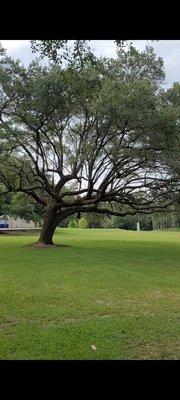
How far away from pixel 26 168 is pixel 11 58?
19.3 feet

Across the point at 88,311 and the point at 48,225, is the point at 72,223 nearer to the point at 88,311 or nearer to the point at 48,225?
the point at 48,225

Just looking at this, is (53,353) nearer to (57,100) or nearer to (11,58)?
(57,100)

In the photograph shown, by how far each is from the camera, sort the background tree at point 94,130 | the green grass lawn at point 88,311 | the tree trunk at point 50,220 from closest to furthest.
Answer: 1. the green grass lawn at point 88,311
2. the background tree at point 94,130
3. the tree trunk at point 50,220

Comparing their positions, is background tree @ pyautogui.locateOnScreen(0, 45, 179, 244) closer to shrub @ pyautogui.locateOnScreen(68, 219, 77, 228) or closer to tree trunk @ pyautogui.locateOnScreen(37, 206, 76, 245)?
tree trunk @ pyautogui.locateOnScreen(37, 206, 76, 245)

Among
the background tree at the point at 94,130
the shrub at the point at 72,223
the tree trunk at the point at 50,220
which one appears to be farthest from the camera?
the shrub at the point at 72,223

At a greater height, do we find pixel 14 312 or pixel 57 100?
pixel 57 100

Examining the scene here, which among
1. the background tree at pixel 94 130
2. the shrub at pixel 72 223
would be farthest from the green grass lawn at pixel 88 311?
the shrub at pixel 72 223

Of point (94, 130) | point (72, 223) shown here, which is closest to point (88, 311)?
point (94, 130)

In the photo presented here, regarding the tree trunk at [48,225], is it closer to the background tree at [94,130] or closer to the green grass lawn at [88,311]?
the background tree at [94,130]

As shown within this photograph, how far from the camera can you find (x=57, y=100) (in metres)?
→ 15.4

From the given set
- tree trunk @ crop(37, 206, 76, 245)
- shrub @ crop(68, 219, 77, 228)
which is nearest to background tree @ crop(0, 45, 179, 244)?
tree trunk @ crop(37, 206, 76, 245)

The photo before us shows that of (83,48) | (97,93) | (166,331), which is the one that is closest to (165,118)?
(97,93)

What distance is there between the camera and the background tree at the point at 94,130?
13852 millimetres

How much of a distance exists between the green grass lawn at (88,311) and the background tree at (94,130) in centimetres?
496
